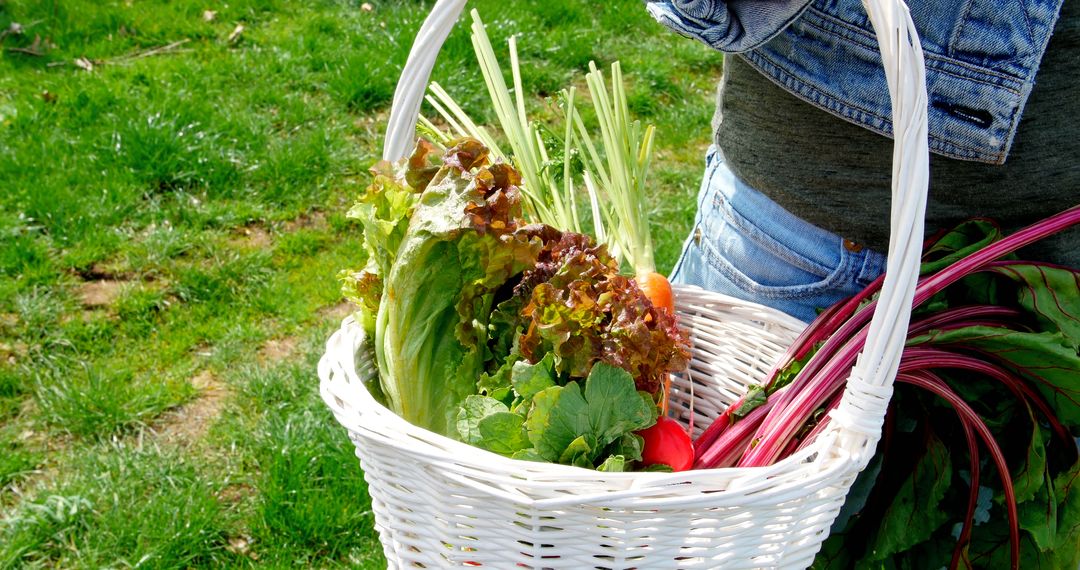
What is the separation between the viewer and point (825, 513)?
1.07 metres

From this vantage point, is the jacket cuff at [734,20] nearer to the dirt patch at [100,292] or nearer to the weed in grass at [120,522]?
the weed in grass at [120,522]

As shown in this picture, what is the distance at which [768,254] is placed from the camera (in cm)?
147

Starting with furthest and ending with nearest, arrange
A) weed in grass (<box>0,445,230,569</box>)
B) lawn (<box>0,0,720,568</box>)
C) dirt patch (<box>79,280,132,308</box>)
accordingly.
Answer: dirt patch (<box>79,280,132,308</box>)
lawn (<box>0,0,720,568</box>)
weed in grass (<box>0,445,230,569</box>)

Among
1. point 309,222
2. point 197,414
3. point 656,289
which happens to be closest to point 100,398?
point 197,414

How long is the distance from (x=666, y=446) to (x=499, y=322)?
0.27 metres

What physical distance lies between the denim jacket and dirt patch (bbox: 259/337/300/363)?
182cm

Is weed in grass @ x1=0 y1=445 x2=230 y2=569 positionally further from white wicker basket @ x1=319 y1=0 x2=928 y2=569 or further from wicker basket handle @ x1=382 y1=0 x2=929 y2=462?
wicker basket handle @ x1=382 y1=0 x2=929 y2=462

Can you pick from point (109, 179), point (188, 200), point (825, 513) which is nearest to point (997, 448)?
point (825, 513)

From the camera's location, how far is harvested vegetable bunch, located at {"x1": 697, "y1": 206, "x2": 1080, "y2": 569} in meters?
1.22

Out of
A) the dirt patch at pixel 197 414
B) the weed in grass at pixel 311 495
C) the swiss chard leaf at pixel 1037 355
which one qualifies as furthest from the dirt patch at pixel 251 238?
the swiss chard leaf at pixel 1037 355

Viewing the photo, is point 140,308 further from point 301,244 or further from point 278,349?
point 301,244

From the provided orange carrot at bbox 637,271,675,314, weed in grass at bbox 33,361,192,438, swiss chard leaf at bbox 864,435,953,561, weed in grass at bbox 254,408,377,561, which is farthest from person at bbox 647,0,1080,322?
weed in grass at bbox 33,361,192,438

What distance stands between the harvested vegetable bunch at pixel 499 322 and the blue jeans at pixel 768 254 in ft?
0.94

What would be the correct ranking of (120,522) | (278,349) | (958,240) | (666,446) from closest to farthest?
(666,446) < (958,240) < (120,522) < (278,349)
